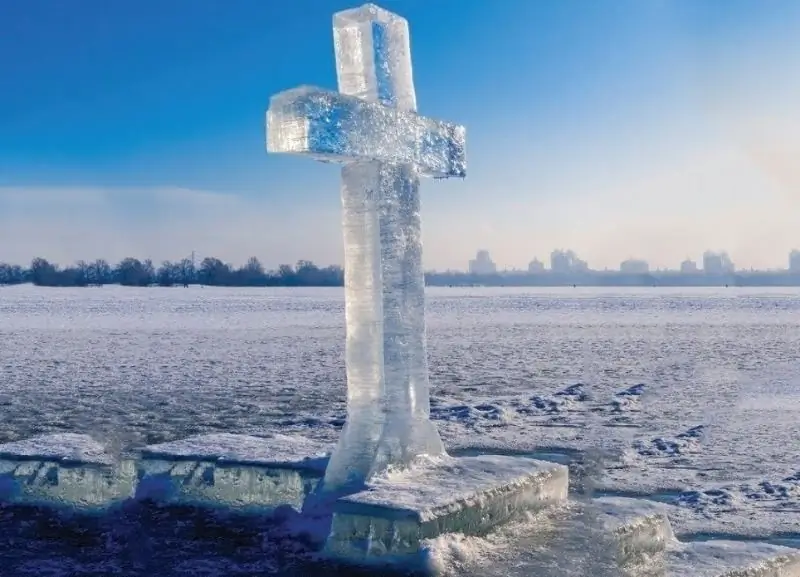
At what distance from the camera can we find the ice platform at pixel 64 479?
14.8ft


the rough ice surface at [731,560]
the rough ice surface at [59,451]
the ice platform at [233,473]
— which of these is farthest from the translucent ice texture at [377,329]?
the rough ice surface at [59,451]

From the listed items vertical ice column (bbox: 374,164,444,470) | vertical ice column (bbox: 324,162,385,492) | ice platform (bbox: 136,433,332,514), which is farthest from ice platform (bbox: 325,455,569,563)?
ice platform (bbox: 136,433,332,514)

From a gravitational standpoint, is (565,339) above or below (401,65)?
below

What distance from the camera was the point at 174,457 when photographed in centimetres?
448

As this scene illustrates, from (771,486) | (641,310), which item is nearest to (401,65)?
(771,486)

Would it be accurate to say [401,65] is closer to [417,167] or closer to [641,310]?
[417,167]

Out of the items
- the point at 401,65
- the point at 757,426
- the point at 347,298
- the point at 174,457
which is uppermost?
the point at 401,65

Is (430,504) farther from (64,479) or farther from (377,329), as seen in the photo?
(64,479)

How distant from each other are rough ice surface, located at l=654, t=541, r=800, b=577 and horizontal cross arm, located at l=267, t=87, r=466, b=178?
7.38 feet

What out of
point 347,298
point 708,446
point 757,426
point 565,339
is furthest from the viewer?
point 565,339

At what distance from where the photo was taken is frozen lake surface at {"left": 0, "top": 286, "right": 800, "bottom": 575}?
226 inches

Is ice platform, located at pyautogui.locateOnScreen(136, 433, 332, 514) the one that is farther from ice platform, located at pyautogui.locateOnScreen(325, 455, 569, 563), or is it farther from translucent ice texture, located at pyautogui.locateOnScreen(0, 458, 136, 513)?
ice platform, located at pyautogui.locateOnScreen(325, 455, 569, 563)

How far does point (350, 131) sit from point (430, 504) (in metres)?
1.71

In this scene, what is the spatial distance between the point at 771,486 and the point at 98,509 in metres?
4.19
